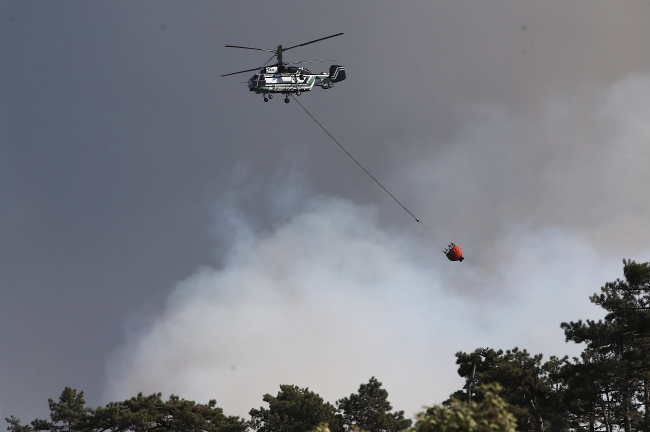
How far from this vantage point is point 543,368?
50.3m

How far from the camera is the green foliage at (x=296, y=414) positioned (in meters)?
53.5

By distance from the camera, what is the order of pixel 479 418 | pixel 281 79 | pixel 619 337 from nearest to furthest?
pixel 479 418, pixel 619 337, pixel 281 79

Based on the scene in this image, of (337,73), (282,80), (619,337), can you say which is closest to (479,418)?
(619,337)

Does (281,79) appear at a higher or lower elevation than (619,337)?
higher

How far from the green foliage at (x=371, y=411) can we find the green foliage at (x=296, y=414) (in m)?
1.07

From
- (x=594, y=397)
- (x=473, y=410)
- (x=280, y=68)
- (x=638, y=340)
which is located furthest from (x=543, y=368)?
(x=473, y=410)

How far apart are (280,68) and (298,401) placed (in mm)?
24652

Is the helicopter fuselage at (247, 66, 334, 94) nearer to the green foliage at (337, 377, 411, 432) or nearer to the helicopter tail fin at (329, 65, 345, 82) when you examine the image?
the helicopter tail fin at (329, 65, 345, 82)

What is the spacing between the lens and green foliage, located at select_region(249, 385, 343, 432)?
53.5m

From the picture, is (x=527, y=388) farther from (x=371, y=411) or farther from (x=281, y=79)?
(x=281, y=79)

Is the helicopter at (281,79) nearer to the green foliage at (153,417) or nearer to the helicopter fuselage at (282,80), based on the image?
the helicopter fuselage at (282,80)

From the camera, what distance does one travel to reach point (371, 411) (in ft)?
180

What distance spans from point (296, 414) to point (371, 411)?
18.3ft

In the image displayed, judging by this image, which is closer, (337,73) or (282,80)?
(282,80)
